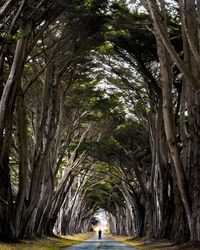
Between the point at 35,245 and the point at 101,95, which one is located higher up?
the point at 101,95

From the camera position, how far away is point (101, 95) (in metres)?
26.0

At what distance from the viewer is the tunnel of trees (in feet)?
44.3

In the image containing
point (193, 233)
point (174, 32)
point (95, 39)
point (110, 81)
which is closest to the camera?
point (193, 233)

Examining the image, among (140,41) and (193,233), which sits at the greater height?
(140,41)

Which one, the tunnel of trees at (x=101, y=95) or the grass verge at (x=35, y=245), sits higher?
the tunnel of trees at (x=101, y=95)

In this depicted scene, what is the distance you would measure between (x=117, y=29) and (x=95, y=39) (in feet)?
3.85

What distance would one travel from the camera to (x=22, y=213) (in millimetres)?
18422

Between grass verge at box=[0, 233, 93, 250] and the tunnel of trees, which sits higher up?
the tunnel of trees

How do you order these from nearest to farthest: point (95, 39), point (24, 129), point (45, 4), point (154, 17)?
point (154, 17) → point (45, 4) → point (24, 129) → point (95, 39)

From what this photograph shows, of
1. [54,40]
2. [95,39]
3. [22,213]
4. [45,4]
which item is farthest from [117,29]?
[22,213]

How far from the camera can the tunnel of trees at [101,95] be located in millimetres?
13516

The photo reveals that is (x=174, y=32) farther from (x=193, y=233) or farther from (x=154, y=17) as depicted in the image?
(x=193, y=233)

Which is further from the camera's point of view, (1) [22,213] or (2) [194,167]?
(1) [22,213]

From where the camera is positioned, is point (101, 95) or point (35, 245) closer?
point (35, 245)
